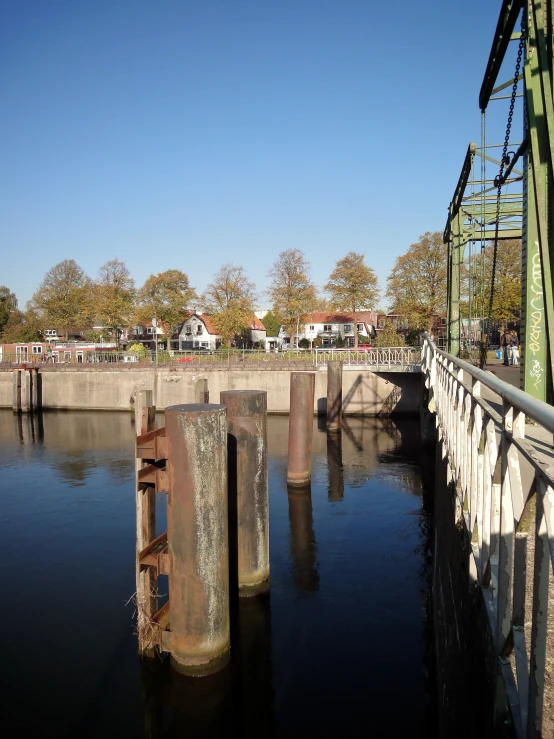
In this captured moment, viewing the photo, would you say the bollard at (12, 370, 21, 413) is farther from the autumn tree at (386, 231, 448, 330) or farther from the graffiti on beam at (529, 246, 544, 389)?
the graffiti on beam at (529, 246, 544, 389)

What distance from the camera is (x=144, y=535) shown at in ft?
22.8

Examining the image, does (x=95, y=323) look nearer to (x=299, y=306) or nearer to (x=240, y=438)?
(x=299, y=306)

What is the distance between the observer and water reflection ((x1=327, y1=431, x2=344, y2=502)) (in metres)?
16.4

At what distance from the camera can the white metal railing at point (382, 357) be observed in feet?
107

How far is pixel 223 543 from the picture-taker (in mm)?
6570

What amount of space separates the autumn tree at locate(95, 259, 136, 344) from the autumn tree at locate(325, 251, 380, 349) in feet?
77.6

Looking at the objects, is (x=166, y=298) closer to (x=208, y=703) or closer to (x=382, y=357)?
(x=382, y=357)

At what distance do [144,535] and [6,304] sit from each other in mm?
84727

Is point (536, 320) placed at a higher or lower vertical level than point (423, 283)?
lower

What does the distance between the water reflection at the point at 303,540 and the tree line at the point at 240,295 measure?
A: 35.4 metres

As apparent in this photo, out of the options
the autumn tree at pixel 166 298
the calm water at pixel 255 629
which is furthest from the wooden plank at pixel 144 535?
the autumn tree at pixel 166 298

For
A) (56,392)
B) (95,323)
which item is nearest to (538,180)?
(56,392)

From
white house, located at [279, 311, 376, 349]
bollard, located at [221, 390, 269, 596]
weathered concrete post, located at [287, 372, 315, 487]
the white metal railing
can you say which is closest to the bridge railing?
bollard, located at [221, 390, 269, 596]

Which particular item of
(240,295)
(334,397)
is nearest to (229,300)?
(240,295)
